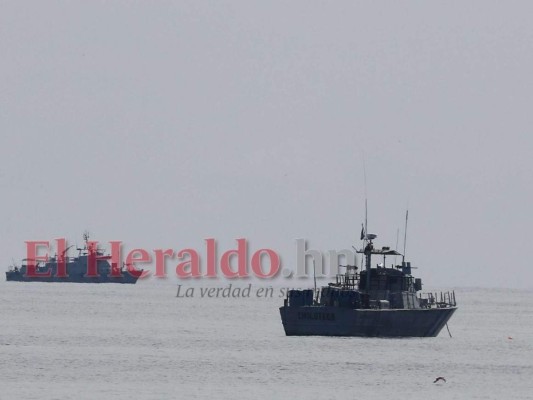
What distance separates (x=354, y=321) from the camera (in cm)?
10550

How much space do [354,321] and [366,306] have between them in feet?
6.18

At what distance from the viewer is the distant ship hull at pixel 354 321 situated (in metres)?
106

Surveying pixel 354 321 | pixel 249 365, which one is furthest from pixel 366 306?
pixel 249 365

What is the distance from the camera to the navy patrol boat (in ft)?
347

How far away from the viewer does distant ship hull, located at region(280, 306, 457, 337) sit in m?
106

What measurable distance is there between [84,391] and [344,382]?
51.9ft

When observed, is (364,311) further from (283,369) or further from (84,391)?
(84,391)

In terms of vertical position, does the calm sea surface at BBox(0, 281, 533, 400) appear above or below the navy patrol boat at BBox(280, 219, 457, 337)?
below

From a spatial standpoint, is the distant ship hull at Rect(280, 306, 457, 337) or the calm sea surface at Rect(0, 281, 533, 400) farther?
the distant ship hull at Rect(280, 306, 457, 337)

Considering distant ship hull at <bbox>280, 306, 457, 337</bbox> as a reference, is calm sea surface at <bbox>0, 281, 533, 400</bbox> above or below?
below

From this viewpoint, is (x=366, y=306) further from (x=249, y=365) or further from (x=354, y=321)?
(x=249, y=365)

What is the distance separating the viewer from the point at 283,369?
88188 mm

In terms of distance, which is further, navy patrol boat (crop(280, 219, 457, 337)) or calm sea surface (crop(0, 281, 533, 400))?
navy patrol boat (crop(280, 219, 457, 337))

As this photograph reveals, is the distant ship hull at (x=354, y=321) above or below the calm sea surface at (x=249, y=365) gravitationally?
above
